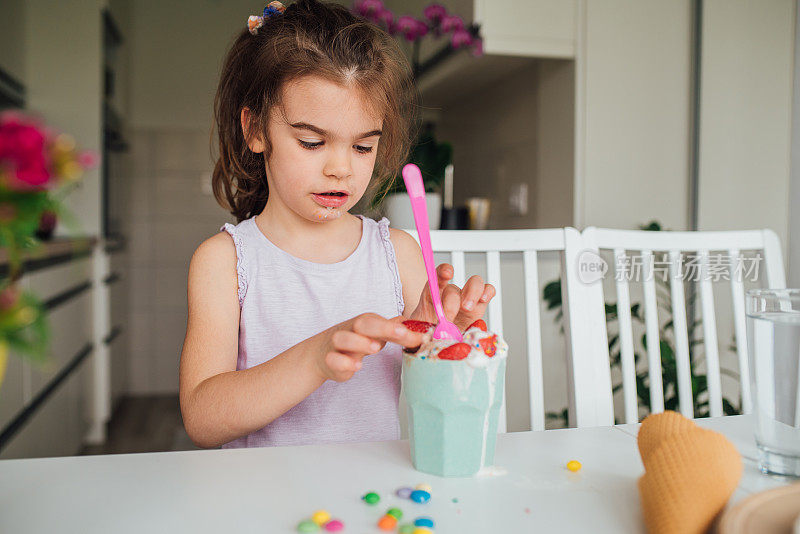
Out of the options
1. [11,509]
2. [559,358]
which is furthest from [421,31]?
[11,509]

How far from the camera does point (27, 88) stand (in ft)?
9.45

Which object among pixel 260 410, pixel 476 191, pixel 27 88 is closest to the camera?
pixel 260 410

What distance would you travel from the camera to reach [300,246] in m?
1.01

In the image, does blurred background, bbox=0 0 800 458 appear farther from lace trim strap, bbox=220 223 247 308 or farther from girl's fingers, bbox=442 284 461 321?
girl's fingers, bbox=442 284 461 321

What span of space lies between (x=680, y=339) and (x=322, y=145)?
0.67 m

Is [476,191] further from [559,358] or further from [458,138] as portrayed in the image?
[559,358]

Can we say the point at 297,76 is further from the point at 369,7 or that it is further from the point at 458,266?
the point at 369,7

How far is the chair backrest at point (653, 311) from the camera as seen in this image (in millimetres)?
962

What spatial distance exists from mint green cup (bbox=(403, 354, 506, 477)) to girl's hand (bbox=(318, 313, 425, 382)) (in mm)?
32

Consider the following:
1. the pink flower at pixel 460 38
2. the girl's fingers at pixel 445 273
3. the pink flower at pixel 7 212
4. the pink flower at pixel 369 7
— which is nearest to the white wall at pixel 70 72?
the pink flower at pixel 369 7

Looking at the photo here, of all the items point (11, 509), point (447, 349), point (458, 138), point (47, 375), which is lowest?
point (47, 375)

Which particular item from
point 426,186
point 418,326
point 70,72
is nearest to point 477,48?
point 426,186

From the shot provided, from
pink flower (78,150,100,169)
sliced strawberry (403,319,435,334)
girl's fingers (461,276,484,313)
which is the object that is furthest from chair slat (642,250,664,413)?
pink flower (78,150,100,169)

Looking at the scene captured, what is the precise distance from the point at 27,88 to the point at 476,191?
6.85ft
